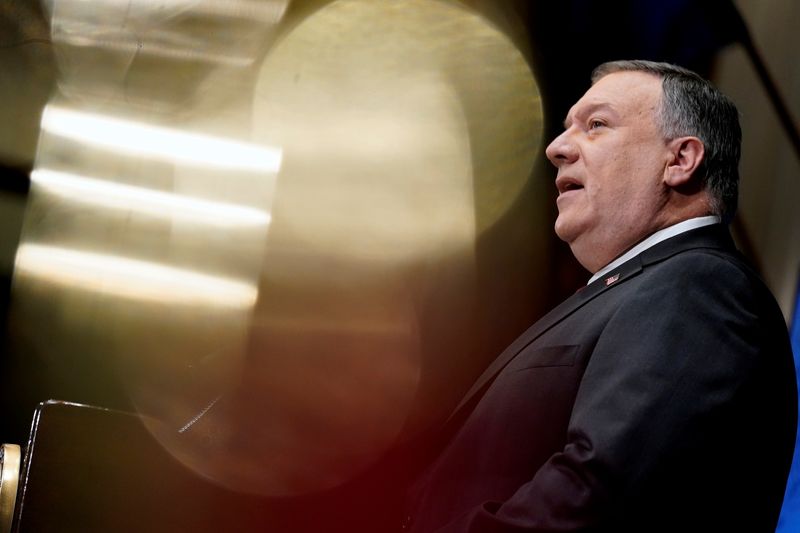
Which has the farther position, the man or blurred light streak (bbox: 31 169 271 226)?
blurred light streak (bbox: 31 169 271 226)

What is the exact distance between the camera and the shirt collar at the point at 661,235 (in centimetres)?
127

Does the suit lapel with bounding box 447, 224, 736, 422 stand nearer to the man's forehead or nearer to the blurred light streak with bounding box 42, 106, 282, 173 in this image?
the man's forehead

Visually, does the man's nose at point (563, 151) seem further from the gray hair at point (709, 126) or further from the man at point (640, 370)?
the gray hair at point (709, 126)

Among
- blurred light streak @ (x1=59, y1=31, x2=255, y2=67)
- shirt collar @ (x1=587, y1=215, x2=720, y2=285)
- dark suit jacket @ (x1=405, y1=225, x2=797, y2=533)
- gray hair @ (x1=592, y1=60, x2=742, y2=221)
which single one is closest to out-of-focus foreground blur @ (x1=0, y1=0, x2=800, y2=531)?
blurred light streak @ (x1=59, y1=31, x2=255, y2=67)

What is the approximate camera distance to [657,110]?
1.37 meters

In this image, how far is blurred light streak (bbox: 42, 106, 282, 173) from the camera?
2822mm

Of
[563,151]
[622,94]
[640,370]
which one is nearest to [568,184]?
[563,151]

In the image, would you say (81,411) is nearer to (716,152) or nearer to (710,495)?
(710,495)

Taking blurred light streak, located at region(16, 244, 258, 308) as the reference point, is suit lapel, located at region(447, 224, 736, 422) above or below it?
above

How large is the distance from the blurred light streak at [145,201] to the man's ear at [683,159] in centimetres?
203

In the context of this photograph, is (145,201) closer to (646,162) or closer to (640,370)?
(646,162)

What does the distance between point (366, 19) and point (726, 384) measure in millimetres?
2631

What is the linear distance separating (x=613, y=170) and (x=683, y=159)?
0.36 feet

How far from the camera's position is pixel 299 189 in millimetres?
3227
